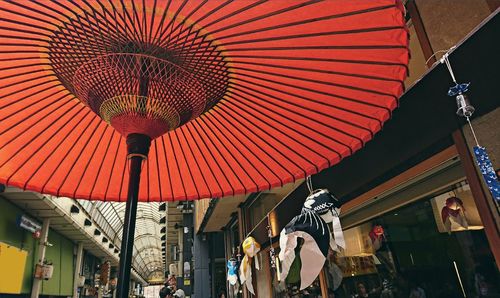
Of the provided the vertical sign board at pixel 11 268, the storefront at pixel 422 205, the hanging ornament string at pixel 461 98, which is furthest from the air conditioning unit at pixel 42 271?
the hanging ornament string at pixel 461 98

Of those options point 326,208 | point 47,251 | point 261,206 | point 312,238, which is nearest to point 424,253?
point 326,208

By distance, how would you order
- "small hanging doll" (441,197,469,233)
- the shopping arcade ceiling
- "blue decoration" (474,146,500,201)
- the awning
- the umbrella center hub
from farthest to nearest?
the shopping arcade ceiling
"small hanging doll" (441,197,469,233)
the awning
"blue decoration" (474,146,500,201)
the umbrella center hub

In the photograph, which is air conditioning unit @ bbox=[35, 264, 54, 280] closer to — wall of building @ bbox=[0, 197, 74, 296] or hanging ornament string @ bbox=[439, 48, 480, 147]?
wall of building @ bbox=[0, 197, 74, 296]

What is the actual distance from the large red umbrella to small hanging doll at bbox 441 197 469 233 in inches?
64.8

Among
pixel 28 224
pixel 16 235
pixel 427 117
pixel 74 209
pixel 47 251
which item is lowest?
pixel 427 117

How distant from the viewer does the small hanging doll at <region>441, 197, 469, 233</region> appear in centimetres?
261

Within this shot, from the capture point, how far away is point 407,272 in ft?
11.1

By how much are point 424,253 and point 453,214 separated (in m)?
0.60

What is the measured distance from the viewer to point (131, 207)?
126 cm

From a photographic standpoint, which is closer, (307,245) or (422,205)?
(307,245)

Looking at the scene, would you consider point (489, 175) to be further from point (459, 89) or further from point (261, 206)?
point (261, 206)

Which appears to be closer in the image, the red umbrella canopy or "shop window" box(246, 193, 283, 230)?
the red umbrella canopy

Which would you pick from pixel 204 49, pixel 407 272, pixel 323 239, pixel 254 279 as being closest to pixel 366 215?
pixel 407 272

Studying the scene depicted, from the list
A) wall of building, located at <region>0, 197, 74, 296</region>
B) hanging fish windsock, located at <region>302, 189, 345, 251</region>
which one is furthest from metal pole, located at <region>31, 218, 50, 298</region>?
hanging fish windsock, located at <region>302, 189, 345, 251</region>
